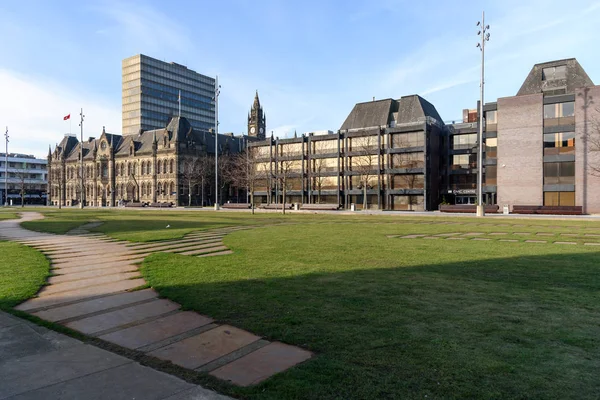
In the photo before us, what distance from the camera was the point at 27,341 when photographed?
186 inches

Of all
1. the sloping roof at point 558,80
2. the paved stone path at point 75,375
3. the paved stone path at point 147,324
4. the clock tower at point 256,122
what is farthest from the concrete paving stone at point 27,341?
the clock tower at point 256,122

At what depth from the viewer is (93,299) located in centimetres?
679

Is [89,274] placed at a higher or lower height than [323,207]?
lower

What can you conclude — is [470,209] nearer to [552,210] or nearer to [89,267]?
[552,210]

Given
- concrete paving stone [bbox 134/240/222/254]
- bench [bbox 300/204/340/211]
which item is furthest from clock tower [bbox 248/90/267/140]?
concrete paving stone [bbox 134/240/222/254]

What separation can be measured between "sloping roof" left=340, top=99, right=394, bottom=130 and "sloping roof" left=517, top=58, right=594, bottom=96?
2243 cm

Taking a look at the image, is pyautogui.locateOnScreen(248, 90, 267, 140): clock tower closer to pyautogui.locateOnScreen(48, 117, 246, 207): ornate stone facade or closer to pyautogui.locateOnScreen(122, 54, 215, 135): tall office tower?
pyautogui.locateOnScreen(122, 54, 215, 135): tall office tower

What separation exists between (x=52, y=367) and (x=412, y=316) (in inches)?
172

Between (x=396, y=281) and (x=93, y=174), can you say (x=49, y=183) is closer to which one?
(x=93, y=174)

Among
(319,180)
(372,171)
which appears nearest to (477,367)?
(372,171)

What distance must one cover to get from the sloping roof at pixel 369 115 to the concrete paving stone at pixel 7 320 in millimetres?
68618

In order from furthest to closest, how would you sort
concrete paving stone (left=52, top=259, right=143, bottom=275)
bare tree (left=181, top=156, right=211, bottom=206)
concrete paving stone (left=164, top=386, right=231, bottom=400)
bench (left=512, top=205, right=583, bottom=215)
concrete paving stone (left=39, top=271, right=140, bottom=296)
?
bare tree (left=181, top=156, right=211, bottom=206) < bench (left=512, top=205, right=583, bottom=215) < concrete paving stone (left=52, top=259, right=143, bottom=275) < concrete paving stone (left=39, top=271, right=140, bottom=296) < concrete paving stone (left=164, top=386, right=231, bottom=400)

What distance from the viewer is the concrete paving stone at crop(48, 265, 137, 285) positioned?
845cm

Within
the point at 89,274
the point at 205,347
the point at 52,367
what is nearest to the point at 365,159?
the point at 89,274
